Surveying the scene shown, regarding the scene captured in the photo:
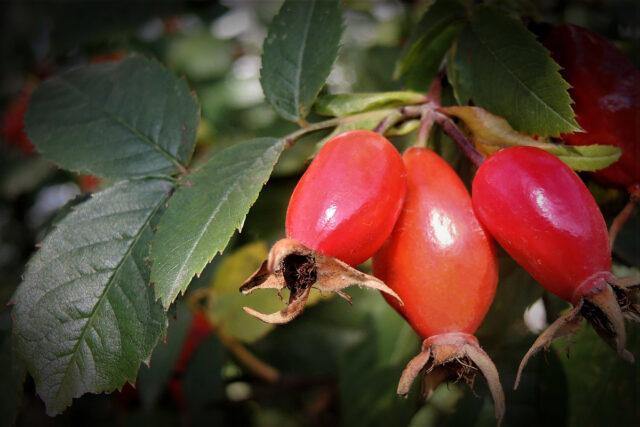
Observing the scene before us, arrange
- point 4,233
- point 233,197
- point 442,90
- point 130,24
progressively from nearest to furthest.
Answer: point 233,197 < point 442,90 < point 130,24 < point 4,233

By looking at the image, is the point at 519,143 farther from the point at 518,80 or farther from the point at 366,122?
the point at 366,122

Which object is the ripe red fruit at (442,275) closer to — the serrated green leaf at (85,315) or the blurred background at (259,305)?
the blurred background at (259,305)

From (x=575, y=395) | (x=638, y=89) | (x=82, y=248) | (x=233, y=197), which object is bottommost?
(x=575, y=395)

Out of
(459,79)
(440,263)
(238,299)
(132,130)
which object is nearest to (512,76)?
(459,79)

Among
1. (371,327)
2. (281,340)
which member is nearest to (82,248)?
(371,327)

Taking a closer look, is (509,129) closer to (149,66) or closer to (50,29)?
(149,66)

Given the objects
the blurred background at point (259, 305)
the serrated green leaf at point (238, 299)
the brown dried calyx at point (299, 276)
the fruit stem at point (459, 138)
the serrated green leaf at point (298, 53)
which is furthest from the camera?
the serrated green leaf at point (238, 299)

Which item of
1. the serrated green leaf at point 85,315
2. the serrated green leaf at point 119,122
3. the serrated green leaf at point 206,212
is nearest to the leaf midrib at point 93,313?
the serrated green leaf at point 85,315
